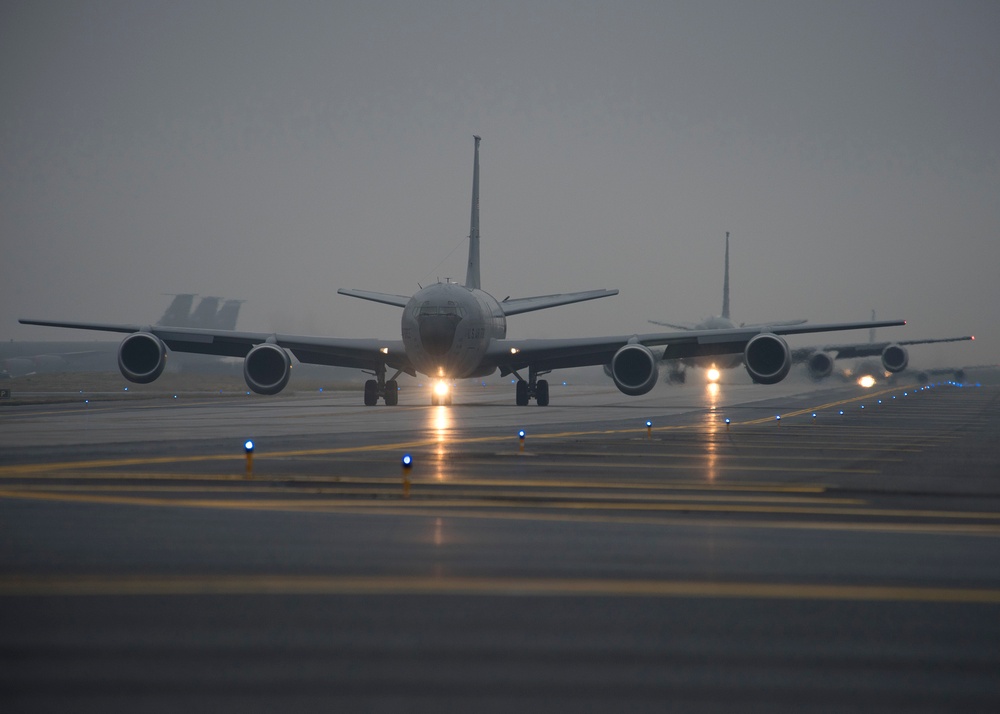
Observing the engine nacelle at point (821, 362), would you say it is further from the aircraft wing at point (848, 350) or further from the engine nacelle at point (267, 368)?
the engine nacelle at point (267, 368)

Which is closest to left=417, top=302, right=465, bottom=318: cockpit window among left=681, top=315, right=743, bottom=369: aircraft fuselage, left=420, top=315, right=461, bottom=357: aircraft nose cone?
left=420, top=315, right=461, bottom=357: aircraft nose cone

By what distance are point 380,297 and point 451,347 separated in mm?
4697

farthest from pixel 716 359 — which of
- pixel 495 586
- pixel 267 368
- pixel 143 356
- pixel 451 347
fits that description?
pixel 495 586

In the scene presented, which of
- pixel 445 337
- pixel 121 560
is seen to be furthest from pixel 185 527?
pixel 445 337

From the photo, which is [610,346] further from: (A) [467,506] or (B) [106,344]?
(B) [106,344]

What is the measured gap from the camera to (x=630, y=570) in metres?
8.15

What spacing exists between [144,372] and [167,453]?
18718mm

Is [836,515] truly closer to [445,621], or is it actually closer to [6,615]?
[445,621]

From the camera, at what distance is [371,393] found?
41719mm

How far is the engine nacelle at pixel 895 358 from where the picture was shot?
201 ft

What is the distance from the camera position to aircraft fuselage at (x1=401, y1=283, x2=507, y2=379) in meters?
37.0

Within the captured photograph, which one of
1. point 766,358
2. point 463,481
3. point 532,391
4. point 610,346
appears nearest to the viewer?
point 463,481

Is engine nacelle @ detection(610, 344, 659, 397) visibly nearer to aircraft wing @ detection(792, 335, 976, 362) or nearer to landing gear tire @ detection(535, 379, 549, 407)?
landing gear tire @ detection(535, 379, 549, 407)

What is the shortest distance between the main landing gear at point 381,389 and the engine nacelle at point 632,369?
9891mm
